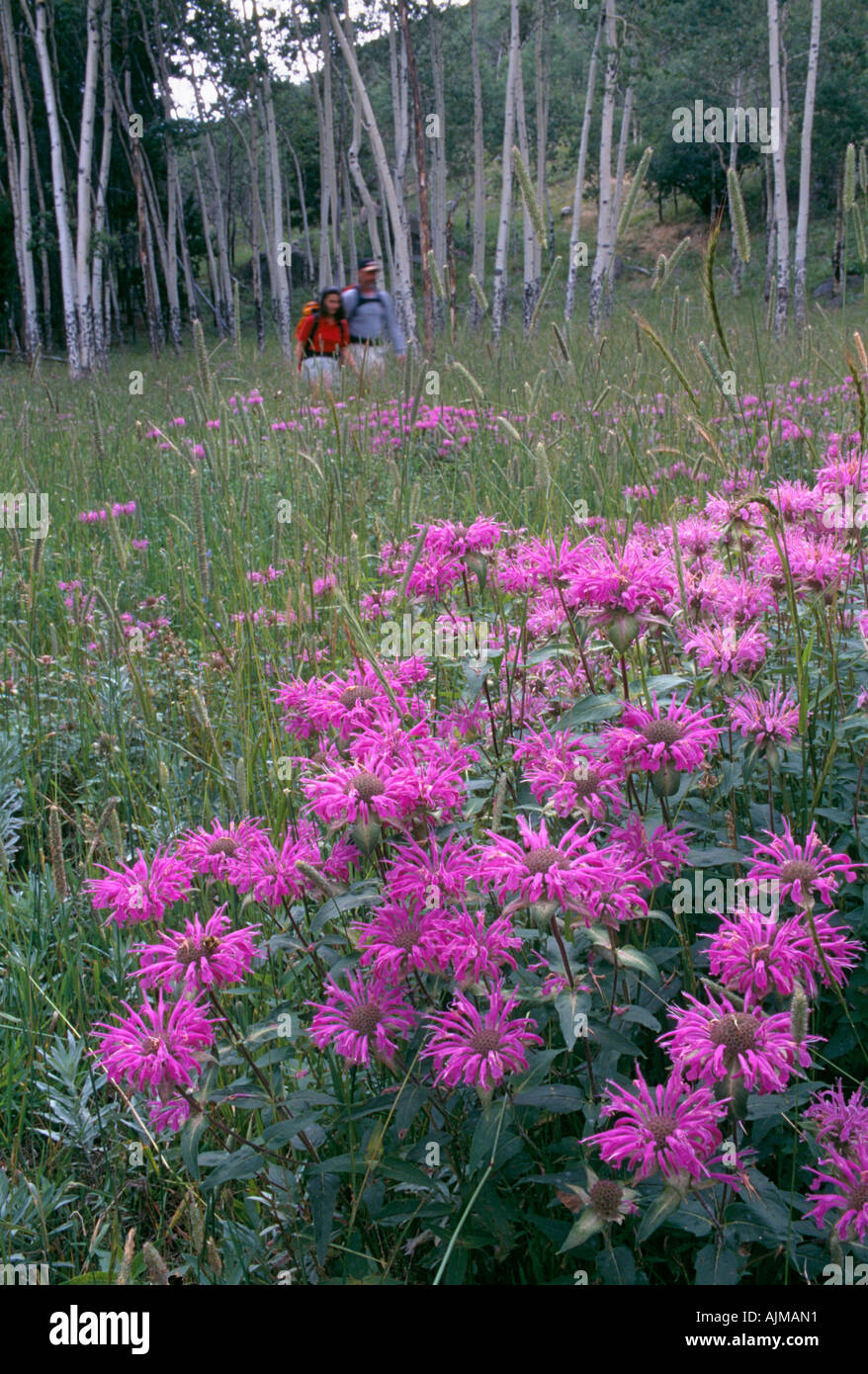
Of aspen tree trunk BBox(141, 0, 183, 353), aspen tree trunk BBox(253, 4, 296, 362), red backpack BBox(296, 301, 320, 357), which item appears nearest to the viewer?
red backpack BBox(296, 301, 320, 357)

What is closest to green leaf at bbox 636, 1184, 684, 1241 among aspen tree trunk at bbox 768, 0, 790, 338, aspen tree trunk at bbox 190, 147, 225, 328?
aspen tree trunk at bbox 768, 0, 790, 338

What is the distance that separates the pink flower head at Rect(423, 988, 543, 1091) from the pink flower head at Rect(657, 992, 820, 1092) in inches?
7.0

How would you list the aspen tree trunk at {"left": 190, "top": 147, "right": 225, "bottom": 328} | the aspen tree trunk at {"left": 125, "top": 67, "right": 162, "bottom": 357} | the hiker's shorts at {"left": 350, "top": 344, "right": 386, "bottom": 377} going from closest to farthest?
the hiker's shorts at {"left": 350, "top": 344, "right": 386, "bottom": 377}
the aspen tree trunk at {"left": 125, "top": 67, "right": 162, "bottom": 357}
the aspen tree trunk at {"left": 190, "top": 147, "right": 225, "bottom": 328}

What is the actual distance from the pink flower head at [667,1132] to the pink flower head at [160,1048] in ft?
1.48

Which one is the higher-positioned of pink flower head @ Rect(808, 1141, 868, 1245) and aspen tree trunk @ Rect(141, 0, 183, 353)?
aspen tree trunk @ Rect(141, 0, 183, 353)

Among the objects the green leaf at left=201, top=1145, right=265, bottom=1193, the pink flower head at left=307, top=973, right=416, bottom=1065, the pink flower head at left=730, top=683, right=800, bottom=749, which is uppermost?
the pink flower head at left=730, top=683, right=800, bottom=749

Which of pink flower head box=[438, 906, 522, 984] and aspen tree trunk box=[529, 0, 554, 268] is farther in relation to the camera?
aspen tree trunk box=[529, 0, 554, 268]

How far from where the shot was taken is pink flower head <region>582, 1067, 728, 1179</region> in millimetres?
947

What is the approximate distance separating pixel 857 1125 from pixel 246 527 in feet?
9.93

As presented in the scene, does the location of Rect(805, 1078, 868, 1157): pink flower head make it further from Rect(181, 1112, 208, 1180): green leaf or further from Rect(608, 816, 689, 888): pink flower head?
Rect(181, 1112, 208, 1180): green leaf

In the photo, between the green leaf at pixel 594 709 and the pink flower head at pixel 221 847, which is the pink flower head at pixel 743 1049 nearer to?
the green leaf at pixel 594 709

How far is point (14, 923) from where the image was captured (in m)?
1.92

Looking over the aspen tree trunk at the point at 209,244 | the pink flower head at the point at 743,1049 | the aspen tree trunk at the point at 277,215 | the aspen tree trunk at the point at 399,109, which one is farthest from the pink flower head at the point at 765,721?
the aspen tree trunk at the point at 209,244
